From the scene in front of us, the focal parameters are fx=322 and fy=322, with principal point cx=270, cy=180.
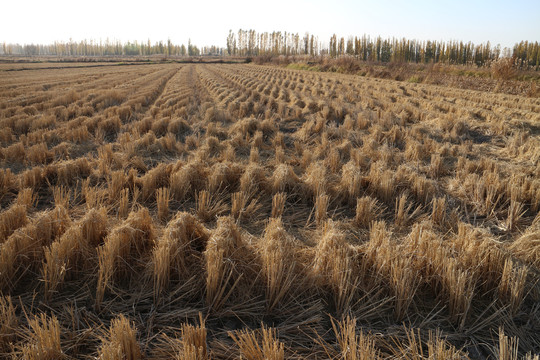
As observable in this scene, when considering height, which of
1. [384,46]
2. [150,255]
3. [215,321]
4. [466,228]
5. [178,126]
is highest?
[384,46]

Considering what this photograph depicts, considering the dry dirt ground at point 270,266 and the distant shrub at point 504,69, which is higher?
the distant shrub at point 504,69

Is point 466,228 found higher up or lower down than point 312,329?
higher up

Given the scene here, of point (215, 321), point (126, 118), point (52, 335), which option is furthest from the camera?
point (126, 118)

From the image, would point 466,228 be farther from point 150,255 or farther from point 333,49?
point 333,49

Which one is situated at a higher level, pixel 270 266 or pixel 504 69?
pixel 504 69

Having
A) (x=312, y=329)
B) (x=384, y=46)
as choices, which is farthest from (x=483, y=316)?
(x=384, y=46)

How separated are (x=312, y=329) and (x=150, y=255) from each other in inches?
55.6

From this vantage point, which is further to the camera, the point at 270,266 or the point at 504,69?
the point at 504,69

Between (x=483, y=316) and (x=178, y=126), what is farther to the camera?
(x=178, y=126)

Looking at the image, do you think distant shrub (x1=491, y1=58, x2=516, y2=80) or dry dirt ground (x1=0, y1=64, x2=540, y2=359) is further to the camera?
distant shrub (x1=491, y1=58, x2=516, y2=80)

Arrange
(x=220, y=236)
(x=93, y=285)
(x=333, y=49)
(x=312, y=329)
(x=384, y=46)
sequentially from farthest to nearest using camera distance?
1. (x=333, y=49)
2. (x=384, y=46)
3. (x=220, y=236)
4. (x=93, y=285)
5. (x=312, y=329)

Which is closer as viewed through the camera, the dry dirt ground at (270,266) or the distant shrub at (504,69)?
the dry dirt ground at (270,266)

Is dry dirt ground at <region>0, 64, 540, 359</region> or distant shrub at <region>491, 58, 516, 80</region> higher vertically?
distant shrub at <region>491, 58, 516, 80</region>

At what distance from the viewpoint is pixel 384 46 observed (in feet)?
186
